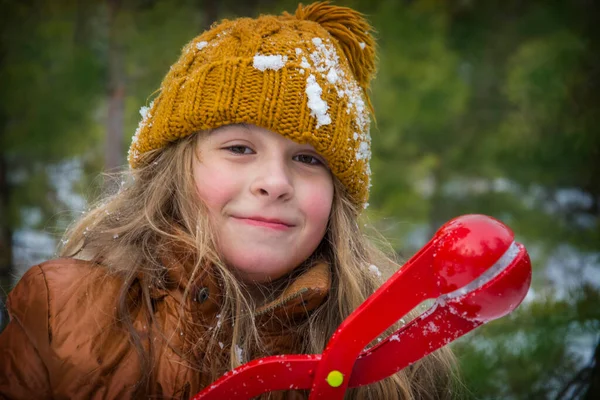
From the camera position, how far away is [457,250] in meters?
1.00

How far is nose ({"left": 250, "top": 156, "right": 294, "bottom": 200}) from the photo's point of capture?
1.55 metres

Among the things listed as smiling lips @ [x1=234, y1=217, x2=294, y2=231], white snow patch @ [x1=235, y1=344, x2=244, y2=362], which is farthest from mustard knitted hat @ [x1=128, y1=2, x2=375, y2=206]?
A: white snow patch @ [x1=235, y1=344, x2=244, y2=362]

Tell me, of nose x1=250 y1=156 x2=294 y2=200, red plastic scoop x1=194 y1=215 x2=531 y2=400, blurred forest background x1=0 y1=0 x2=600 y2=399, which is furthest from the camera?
blurred forest background x1=0 y1=0 x2=600 y2=399

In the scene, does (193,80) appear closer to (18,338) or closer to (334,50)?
(334,50)

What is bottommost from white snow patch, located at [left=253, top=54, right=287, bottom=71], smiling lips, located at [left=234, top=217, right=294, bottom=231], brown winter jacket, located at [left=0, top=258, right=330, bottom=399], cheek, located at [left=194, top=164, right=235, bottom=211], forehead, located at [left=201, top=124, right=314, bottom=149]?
brown winter jacket, located at [left=0, top=258, right=330, bottom=399]

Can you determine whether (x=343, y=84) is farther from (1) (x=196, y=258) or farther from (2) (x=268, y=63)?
(1) (x=196, y=258)

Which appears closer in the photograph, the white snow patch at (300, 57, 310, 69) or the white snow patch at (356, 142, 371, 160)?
the white snow patch at (300, 57, 310, 69)

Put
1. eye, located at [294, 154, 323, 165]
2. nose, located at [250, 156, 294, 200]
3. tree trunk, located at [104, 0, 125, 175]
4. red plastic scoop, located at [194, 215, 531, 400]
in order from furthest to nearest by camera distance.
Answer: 1. tree trunk, located at [104, 0, 125, 175]
2. eye, located at [294, 154, 323, 165]
3. nose, located at [250, 156, 294, 200]
4. red plastic scoop, located at [194, 215, 531, 400]

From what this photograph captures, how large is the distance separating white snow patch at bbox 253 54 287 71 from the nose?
0.28 m

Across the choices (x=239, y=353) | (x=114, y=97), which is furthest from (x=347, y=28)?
(x=114, y=97)

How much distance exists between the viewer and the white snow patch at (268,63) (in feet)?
5.35

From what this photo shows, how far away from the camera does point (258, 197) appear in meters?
1.57

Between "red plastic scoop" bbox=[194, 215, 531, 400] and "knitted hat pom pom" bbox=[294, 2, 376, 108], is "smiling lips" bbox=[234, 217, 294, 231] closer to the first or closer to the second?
"red plastic scoop" bbox=[194, 215, 531, 400]

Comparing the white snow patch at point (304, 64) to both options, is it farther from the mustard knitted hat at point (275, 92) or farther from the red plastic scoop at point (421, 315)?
the red plastic scoop at point (421, 315)
